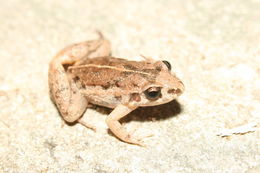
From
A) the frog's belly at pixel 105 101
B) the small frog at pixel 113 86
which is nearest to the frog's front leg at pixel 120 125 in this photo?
the small frog at pixel 113 86

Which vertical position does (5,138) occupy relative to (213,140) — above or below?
below

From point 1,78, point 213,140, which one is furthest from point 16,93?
point 213,140

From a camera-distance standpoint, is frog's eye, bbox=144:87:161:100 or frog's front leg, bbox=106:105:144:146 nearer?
frog's eye, bbox=144:87:161:100

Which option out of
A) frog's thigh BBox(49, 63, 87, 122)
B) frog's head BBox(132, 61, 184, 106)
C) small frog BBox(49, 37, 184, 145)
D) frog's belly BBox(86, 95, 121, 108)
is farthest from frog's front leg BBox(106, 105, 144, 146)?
frog's thigh BBox(49, 63, 87, 122)

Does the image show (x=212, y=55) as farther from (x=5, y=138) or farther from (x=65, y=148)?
(x=5, y=138)

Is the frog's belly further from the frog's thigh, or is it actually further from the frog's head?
the frog's head

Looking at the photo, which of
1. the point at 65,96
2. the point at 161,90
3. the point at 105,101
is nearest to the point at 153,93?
the point at 161,90

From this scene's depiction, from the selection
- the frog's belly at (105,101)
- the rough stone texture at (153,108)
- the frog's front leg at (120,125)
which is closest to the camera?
the rough stone texture at (153,108)

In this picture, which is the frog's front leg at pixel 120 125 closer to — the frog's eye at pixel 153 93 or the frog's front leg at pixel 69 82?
the frog's eye at pixel 153 93
